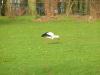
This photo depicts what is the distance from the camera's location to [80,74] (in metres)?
10.1

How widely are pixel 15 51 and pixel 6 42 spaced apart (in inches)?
128

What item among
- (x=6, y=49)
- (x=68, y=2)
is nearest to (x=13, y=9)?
(x=68, y=2)

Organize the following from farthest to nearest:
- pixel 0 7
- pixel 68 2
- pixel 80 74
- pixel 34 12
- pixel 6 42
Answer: pixel 0 7, pixel 34 12, pixel 68 2, pixel 6 42, pixel 80 74

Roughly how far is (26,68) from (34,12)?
28.7m

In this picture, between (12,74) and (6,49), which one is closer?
(12,74)

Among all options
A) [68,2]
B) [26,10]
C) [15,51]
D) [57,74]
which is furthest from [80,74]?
[26,10]

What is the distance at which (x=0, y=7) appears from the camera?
42094mm

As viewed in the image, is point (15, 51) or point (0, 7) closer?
point (15, 51)

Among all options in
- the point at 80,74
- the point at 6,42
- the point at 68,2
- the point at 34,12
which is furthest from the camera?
the point at 34,12

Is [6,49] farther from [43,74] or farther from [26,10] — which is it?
[26,10]

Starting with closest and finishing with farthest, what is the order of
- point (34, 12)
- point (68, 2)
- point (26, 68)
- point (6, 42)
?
point (26, 68)
point (6, 42)
point (68, 2)
point (34, 12)

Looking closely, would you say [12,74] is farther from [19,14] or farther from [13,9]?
[19,14]

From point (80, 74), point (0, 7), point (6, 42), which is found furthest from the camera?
point (0, 7)

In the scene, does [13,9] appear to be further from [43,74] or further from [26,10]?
[43,74]
